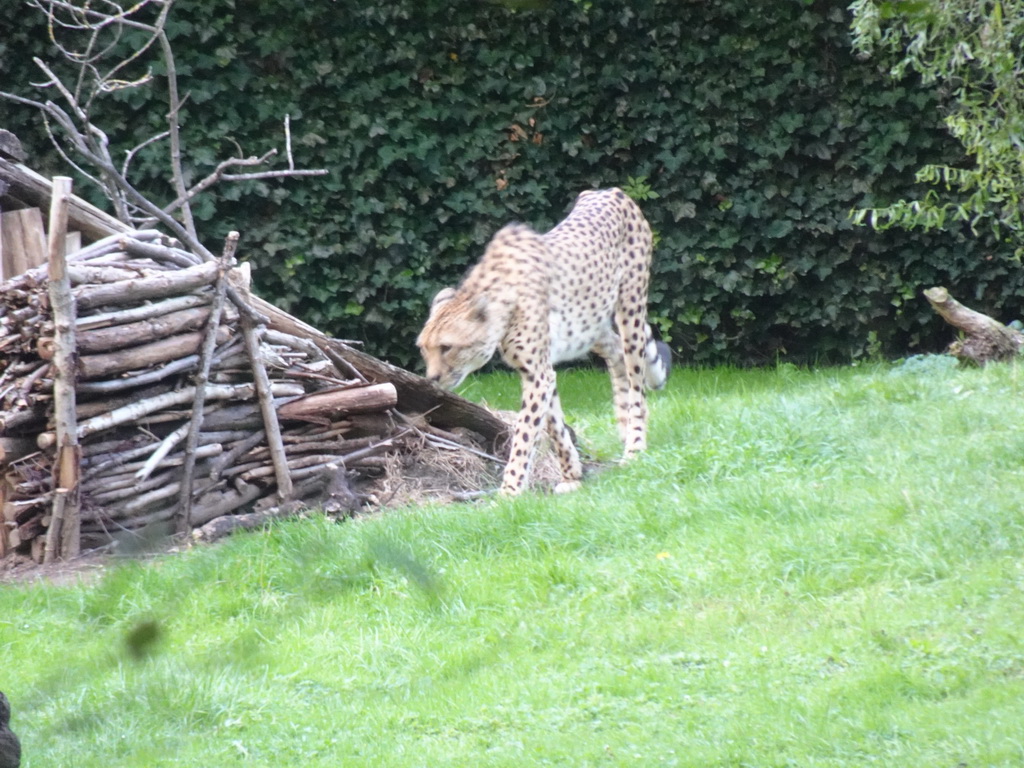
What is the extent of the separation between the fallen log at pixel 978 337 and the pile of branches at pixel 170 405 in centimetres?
376

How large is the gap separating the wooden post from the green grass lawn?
422 millimetres

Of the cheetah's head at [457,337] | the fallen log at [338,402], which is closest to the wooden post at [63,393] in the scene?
the fallen log at [338,402]

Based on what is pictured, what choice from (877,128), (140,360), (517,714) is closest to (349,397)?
(140,360)

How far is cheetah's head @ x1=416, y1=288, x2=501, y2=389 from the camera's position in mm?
6184

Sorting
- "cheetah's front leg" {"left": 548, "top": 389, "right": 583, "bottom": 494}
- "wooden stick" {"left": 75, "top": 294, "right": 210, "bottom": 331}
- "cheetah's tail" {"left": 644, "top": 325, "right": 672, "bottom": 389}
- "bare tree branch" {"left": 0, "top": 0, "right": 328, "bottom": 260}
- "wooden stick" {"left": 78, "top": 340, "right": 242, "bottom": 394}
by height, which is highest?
"bare tree branch" {"left": 0, "top": 0, "right": 328, "bottom": 260}

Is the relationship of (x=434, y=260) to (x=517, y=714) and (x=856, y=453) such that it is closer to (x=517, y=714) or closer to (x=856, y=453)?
(x=856, y=453)

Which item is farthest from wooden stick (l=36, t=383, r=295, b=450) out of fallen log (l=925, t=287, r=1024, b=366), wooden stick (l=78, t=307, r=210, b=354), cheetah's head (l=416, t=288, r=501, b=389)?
fallen log (l=925, t=287, r=1024, b=366)

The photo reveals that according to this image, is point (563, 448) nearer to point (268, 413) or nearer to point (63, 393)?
point (268, 413)

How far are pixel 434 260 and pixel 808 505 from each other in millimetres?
5394

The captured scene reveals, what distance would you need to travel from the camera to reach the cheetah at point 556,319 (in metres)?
6.23

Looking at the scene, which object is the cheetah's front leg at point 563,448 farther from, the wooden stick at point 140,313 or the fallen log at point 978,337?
the fallen log at point 978,337

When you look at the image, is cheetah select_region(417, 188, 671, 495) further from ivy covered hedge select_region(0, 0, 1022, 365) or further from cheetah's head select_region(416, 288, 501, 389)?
ivy covered hedge select_region(0, 0, 1022, 365)

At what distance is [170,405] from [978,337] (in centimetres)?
516

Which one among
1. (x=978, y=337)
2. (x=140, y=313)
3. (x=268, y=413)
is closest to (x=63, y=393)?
(x=140, y=313)
